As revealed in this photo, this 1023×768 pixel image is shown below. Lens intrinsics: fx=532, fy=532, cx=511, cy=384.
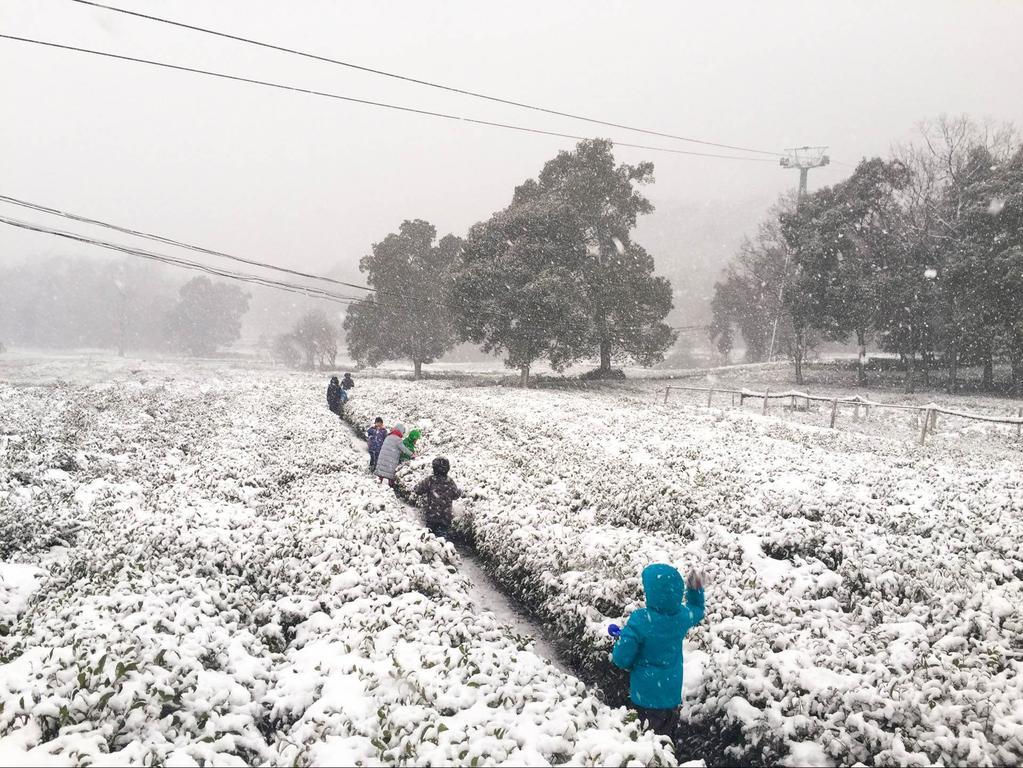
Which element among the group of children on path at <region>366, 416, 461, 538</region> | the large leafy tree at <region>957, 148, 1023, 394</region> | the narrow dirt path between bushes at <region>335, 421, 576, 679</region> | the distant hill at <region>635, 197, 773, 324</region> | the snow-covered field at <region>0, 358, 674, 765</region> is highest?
the distant hill at <region>635, 197, 773, 324</region>

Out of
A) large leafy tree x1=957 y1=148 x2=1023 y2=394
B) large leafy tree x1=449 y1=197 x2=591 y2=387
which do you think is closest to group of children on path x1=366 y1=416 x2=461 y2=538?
large leafy tree x1=449 y1=197 x2=591 y2=387

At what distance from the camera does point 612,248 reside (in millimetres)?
36688

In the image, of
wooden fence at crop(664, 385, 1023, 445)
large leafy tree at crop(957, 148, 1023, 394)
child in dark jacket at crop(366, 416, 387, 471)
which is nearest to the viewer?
child in dark jacket at crop(366, 416, 387, 471)

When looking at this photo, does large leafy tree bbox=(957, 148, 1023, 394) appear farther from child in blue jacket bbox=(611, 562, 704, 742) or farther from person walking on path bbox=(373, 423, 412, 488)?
child in blue jacket bbox=(611, 562, 704, 742)

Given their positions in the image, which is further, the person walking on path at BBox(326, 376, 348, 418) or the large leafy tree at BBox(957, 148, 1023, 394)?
the large leafy tree at BBox(957, 148, 1023, 394)

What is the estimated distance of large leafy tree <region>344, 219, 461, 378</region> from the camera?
148ft

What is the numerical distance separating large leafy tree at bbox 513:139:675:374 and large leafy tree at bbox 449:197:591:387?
1.49 metres

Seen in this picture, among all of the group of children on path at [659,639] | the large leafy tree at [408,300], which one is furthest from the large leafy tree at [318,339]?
the group of children on path at [659,639]

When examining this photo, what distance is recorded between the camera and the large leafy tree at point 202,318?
95.8 meters

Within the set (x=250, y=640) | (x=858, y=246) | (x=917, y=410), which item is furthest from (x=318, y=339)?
(x=250, y=640)

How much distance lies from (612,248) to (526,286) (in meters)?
9.20

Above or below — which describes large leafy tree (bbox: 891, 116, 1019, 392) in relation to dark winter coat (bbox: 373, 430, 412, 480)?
above

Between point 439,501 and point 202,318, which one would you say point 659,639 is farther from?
point 202,318

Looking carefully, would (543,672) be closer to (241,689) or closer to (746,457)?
(241,689)
